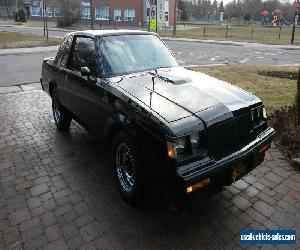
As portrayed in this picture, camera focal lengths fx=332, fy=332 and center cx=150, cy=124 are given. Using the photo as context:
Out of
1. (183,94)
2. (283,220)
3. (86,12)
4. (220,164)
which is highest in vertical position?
(86,12)

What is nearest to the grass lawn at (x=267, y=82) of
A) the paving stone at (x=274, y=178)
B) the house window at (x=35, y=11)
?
the paving stone at (x=274, y=178)

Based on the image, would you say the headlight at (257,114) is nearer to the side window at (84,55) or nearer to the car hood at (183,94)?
the car hood at (183,94)

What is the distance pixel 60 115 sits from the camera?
6.65 meters

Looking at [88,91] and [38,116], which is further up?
[88,91]

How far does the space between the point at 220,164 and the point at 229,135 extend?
0.40 metres

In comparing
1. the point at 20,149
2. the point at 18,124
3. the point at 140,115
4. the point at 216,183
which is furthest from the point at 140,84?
the point at 18,124

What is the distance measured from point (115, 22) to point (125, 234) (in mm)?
54357

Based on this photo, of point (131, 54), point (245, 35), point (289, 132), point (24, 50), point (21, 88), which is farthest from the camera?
point (245, 35)

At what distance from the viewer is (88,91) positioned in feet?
16.1

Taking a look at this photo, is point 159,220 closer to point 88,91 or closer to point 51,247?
point 51,247

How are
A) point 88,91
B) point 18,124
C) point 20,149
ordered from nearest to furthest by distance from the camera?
1. point 88,91
2. point 20,149
3. point 18,124

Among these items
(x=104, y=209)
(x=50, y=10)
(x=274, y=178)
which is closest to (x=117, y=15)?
(x=50, y=10)

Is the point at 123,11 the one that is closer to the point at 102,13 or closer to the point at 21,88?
the point at 102,13

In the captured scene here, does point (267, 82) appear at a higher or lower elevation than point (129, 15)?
lower
